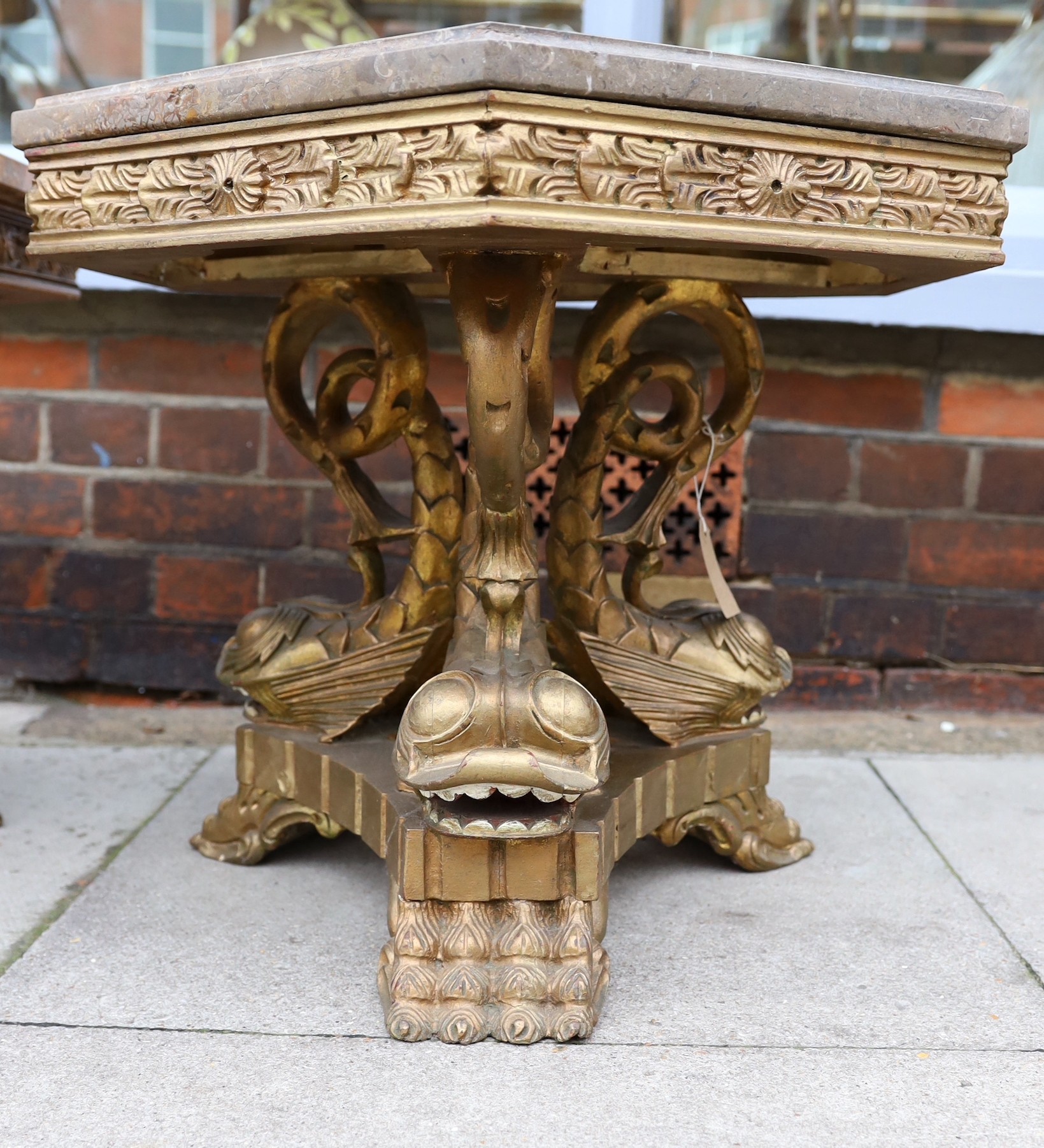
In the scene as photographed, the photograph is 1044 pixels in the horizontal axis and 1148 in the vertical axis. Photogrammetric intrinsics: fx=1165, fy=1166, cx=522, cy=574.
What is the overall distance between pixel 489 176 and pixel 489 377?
215 mm

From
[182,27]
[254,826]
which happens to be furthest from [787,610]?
[182,27]

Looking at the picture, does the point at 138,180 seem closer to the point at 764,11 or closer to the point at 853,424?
the point at 853,424

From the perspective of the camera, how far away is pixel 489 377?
1.03 m

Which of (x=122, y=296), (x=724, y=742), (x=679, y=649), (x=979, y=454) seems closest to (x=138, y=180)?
(x=679, y=649)

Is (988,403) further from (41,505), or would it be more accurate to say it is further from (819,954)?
(41,505)

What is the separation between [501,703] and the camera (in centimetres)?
106

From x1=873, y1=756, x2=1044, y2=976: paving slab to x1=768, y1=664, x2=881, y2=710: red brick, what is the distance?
16cm

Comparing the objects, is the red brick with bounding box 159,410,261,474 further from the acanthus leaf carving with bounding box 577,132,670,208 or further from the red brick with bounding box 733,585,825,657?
the acanthus leaf carving with bounding box 577,132,670,208

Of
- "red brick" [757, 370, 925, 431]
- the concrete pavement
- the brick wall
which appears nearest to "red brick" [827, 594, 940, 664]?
the brick wall

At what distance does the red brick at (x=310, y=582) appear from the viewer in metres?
1.97

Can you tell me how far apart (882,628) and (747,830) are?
72 centimetres

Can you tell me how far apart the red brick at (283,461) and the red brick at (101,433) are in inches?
8.4

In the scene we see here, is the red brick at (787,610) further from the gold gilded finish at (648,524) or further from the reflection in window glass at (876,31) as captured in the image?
the reflection in window glass at (876,31)

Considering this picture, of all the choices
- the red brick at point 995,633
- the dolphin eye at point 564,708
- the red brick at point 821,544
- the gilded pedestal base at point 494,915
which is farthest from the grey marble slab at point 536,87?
the red brick at point 995,633
